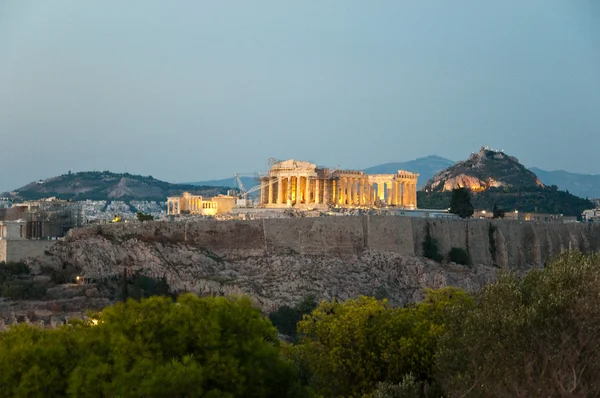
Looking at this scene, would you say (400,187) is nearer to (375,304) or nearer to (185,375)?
(375,304)

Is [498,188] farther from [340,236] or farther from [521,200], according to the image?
[340,236]

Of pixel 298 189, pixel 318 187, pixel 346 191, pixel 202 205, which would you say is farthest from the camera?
pixel 202 205

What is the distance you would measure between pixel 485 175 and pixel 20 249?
86.7 meters

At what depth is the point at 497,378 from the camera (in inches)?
870

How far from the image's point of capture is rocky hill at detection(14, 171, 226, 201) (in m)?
144

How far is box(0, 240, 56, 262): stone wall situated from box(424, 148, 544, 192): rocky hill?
3059 inches

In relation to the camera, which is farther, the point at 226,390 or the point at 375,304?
the point at 375,304

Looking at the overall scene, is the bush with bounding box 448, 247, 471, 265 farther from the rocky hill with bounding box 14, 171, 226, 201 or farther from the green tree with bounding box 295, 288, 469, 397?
the rocky hill with bounding box 14, 171, 226, 201

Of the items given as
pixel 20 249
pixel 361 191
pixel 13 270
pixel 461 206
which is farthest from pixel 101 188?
pixel 13 270

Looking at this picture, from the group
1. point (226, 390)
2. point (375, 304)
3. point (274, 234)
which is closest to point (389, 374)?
point (375, 304)

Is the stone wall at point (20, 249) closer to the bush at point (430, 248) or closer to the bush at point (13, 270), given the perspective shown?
the bush at point (13, 270)

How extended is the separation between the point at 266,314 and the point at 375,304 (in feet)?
67.0

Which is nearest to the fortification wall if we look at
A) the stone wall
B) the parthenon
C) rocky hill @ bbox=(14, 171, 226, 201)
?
the stone wall

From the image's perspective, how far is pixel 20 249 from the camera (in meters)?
49.3
